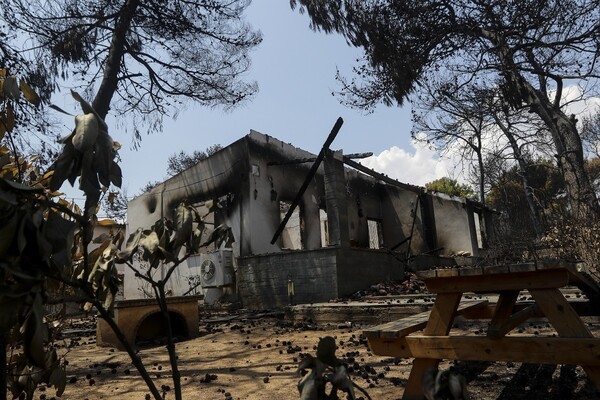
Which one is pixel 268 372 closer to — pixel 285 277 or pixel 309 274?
pixel 309 274

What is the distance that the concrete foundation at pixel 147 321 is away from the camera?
21.1 ft

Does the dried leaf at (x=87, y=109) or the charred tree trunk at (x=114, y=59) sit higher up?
the charred tree trunk at (x=114, y=59)

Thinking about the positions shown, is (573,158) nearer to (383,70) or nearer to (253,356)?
(383,70)

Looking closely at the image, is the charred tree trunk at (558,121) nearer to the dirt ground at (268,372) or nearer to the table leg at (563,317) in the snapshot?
the dirt ground at (268,372)

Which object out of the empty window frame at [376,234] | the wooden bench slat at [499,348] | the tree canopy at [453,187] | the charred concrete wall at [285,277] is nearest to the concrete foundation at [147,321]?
the charred concrete wall at [285,277]

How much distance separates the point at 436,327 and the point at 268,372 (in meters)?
2.07

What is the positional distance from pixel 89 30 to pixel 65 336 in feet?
22.0

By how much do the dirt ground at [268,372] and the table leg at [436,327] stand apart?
0.45 meters

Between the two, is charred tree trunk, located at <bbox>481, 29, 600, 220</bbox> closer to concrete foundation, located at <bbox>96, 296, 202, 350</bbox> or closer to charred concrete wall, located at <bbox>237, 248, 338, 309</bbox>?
charred concrete wall, located at <bbox>237, 248, 338, 309</bbox>

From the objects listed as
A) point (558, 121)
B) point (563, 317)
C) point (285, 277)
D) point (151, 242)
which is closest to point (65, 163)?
point (151, 242)

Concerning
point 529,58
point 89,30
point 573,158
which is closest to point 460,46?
point 529,58

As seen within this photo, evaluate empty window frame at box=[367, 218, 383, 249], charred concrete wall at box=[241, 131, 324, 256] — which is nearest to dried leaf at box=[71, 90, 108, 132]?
charred concrete wall at box=[241, 131, 324, 256]

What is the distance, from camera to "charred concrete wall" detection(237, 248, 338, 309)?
33.1ft

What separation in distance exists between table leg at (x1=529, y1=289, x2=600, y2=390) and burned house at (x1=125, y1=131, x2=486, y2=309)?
16.4ft
